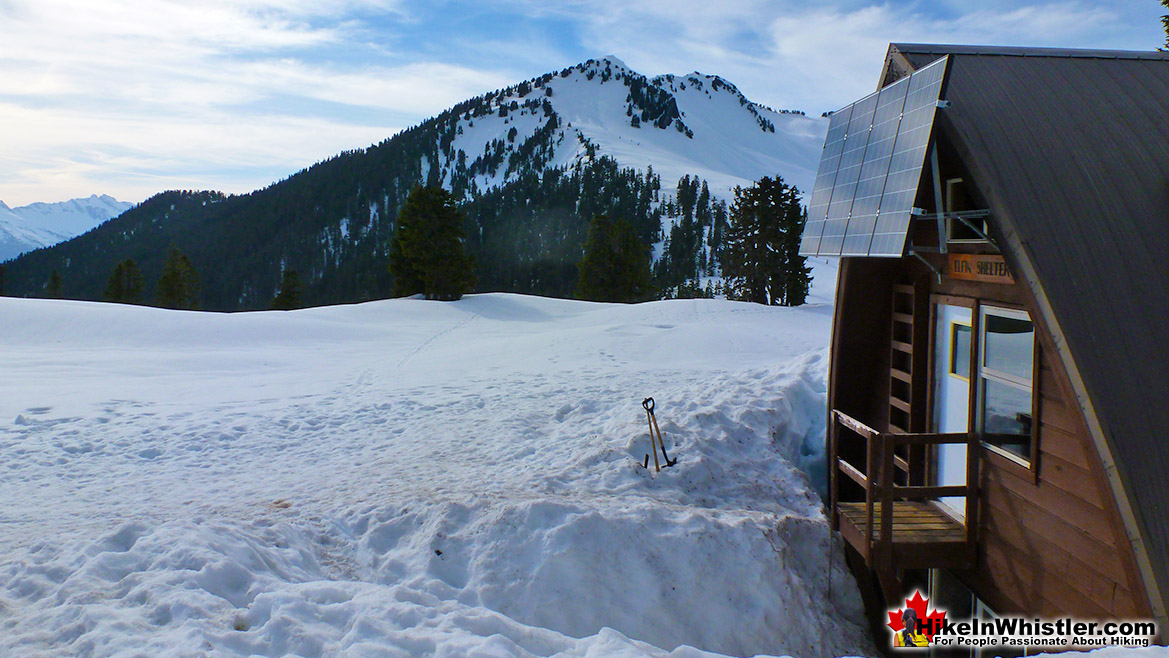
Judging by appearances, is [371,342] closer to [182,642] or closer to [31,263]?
[182,642]

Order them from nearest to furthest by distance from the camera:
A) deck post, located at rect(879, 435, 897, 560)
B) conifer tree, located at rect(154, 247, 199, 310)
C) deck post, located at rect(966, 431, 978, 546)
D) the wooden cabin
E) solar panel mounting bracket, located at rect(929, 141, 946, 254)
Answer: the wooden cabin
solar panel mounting bracket, located at rect(929, 141, 946, 254)
deck post, located at rect(879, 435, 897, 560)
deck post, located at rect(966, 431, 978, 546)
conifer tree, located at rect(154, 247, 199, 310)

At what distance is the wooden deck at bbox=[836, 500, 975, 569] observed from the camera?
6340mm

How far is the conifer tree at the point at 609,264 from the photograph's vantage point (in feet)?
141

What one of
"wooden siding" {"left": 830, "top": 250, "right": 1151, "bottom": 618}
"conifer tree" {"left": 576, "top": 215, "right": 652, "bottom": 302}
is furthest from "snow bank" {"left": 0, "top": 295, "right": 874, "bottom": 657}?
"conifer tree" {"left": 576, "top": 215, "right": 652, "bottom": 302}

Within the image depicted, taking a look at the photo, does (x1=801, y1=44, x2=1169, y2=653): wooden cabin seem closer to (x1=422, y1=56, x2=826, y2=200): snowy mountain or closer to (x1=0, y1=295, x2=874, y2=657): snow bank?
(x1=0, y1=295, x2=874, y2=657): snow bank

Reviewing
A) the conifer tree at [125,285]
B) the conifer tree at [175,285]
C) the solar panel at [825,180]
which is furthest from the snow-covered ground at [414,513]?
the conifer tree at [125,285]

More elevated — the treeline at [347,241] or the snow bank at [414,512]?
the treeline at [347,241]

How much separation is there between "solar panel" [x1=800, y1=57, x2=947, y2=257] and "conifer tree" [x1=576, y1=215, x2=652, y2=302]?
34793mm

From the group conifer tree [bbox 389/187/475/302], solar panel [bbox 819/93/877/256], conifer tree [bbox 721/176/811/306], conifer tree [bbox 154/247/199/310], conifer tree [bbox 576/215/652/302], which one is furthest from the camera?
conifer tree [bbox 154/247/199/310]

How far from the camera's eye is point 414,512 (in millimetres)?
7242

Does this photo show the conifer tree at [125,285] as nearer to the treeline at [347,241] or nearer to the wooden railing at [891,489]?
the treeline at [347,241]

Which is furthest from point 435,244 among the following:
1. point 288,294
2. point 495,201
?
point 495,201

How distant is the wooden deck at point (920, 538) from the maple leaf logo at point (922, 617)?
0.59 metres

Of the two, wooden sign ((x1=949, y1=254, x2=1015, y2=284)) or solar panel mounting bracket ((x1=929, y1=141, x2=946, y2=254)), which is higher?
solar panel mounting bracket ((x1=929, y1=141, x2=946, y2=254))
